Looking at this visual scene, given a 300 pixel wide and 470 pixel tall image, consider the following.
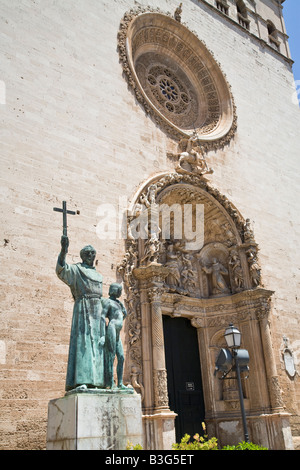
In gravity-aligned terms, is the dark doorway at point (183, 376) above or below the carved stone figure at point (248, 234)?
below

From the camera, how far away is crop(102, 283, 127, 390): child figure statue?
5.47 m

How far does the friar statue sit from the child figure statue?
69mm

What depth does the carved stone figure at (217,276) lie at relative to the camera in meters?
11.7

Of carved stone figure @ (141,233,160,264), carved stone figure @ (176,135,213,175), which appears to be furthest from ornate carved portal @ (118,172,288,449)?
carved stone figure @ (176,135,213,175)

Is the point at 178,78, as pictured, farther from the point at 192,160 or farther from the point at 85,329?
the point at 85,329

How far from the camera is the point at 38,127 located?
29.8 ft

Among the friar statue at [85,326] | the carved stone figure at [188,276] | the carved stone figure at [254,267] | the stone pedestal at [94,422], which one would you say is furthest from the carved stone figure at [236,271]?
the stone pedestal at [94,422]

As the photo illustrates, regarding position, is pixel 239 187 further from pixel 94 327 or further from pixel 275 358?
pixel 94 327

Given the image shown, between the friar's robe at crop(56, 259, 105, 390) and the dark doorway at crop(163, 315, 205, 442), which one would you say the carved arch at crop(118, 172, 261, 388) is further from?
the friar's robe at crop(56, 259, 105, 390)

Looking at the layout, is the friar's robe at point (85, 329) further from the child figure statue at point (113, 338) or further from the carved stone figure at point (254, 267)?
the carved stone figure at point (254, 267)

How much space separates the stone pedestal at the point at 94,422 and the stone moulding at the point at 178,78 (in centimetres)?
809

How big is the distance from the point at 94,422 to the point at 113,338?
1047 mm

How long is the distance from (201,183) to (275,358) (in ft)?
15.8

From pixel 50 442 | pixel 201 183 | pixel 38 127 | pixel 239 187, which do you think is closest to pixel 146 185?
pixel 201 183
